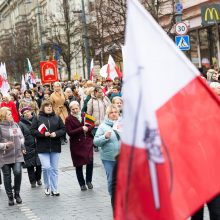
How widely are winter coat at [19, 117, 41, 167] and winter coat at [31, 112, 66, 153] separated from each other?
936mm

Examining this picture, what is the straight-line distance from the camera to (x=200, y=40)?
32.1 meters

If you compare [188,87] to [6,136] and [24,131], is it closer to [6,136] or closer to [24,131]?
[6,136]

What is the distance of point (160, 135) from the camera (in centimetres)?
335

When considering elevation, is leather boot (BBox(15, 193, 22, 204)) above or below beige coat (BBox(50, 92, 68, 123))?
below

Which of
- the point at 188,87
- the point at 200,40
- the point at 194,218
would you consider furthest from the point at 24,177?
the point at 200,40

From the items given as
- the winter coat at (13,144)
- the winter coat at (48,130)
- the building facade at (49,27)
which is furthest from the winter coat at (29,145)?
the building facade at (49,27)

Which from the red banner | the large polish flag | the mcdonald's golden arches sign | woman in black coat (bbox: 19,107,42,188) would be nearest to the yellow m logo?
the mcdonald's golden arches sign

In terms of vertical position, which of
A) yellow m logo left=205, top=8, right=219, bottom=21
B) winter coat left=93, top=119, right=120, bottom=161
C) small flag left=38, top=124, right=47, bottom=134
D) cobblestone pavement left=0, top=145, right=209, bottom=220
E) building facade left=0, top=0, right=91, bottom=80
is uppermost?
building facade left=0, top=0, right=91, bottom=80

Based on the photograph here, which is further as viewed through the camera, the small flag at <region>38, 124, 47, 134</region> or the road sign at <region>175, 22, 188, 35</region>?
the road sign at <region>175, 22, 188, 35</region>

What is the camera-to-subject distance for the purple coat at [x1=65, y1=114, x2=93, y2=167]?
10.4m

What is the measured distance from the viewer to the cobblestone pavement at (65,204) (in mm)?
8422

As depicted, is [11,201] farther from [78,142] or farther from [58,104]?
[58,104]

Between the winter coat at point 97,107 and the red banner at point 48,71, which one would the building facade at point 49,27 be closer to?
the red banner at point 48,71

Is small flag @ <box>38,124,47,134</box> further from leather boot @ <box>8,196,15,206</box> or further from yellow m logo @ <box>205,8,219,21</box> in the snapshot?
yellow m logo @ <box>205,8,219,21</box>
